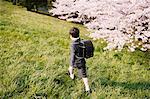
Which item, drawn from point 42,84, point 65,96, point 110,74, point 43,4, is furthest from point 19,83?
point 43,4

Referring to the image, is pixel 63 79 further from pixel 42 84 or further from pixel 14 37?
pixel 14 37

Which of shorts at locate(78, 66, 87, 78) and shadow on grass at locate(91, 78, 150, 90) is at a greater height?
shorts at locate(78, 66, 87, 78)

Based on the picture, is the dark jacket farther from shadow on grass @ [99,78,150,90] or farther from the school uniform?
shadow on grass @ [99,78,150,90]

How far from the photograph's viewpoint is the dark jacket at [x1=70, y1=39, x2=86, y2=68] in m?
7.50

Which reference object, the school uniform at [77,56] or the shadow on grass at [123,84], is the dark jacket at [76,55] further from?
the shadow on grass at [123,84]

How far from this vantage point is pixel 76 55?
25.0 feet

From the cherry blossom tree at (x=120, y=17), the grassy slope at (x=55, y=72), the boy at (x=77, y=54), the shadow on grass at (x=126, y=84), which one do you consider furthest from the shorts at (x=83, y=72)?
the cherry blossom tree at (x=120, y=17)

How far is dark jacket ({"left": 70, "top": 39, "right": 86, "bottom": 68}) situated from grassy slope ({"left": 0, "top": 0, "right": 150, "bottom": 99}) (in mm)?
720

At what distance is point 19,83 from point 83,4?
14.6 feet

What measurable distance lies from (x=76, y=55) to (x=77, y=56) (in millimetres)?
33

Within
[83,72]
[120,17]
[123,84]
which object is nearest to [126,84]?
[123,84]

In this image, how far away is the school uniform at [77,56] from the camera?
296 inches

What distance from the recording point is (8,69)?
8375mm

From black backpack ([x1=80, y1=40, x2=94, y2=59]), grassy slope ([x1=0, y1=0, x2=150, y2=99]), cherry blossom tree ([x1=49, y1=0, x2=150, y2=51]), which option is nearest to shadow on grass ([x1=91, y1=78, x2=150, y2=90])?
grassy slope ([x1=0, y1=0, x2=150, y2=99])
